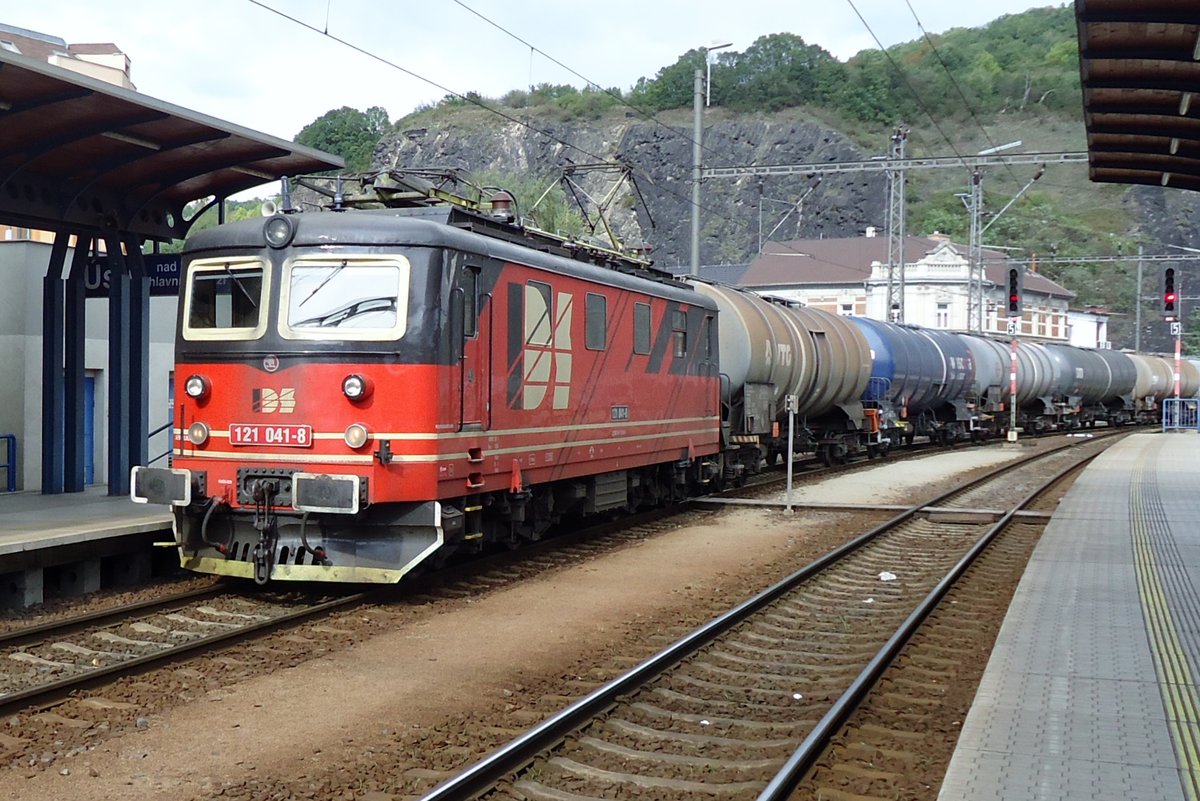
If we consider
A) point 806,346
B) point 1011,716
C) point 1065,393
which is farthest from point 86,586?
point 1065,393

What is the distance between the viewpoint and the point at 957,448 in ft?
118

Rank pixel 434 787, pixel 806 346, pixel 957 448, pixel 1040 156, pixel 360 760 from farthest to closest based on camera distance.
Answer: pixel 957 448, pixel 1040 156, pixel 806 346, pixel 360 760, pixel 434 787

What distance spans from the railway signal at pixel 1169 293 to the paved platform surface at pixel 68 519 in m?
21.7

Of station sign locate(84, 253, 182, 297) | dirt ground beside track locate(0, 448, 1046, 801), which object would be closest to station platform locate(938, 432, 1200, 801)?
dirt ground beside track locate(0, 448, 1046, 801)

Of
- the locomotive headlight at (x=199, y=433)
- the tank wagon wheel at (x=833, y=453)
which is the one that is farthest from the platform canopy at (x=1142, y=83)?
the tank wagon wheel at (x=833, y=453)

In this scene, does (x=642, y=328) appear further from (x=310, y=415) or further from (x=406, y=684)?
(x=406, y=684)

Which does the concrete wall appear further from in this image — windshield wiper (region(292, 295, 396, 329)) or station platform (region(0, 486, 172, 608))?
windshield wiper (region(292, 295, 396, 329))

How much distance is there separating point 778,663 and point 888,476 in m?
16.6

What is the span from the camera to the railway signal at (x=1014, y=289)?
3042 cm

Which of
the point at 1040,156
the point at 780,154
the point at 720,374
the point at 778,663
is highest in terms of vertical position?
the point at 780,154

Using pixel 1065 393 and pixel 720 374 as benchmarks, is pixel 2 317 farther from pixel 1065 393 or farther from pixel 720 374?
pixel 1065 393

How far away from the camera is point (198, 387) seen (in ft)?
34.7

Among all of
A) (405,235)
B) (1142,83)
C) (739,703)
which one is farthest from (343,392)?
(1142,83)

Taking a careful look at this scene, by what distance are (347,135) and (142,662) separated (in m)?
126
